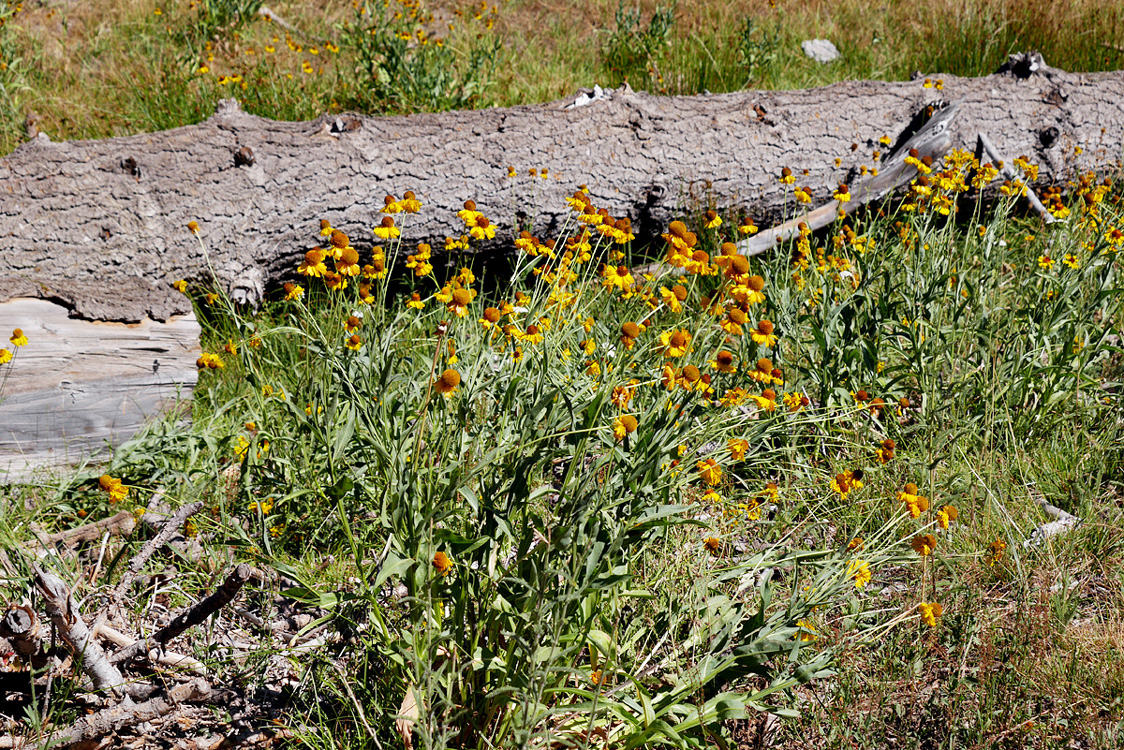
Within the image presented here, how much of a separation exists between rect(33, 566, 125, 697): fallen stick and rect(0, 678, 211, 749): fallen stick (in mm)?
76

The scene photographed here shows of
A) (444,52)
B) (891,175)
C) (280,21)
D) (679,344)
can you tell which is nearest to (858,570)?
(679,344)

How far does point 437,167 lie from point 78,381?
1.69 meters

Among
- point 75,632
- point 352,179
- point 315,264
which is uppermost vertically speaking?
point 315,264

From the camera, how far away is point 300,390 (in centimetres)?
233

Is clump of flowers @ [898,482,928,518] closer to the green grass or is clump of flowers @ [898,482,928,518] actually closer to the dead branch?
the green grass

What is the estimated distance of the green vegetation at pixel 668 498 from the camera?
166cm

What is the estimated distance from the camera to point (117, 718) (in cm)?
168

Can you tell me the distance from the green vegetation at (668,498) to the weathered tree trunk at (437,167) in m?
0.19

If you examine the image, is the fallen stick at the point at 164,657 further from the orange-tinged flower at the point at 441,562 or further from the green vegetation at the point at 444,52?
the green vegetation at the point at 444,52

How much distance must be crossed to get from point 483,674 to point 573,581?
0.49 metres

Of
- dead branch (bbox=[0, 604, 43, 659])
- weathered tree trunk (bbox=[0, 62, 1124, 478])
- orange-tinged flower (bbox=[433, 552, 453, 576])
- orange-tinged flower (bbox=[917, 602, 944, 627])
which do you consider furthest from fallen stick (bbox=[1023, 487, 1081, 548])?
dead branch (bbox=[0, 604, 43, 659])

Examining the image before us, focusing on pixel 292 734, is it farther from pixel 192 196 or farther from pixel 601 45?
pixel 601 45

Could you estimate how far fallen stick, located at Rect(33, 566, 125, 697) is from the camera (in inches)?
63.2

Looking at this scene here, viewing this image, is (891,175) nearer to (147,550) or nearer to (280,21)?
(147,550)
